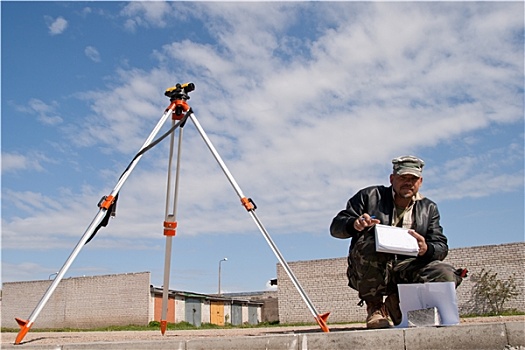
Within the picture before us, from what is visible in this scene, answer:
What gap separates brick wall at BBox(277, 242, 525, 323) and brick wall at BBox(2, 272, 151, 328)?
7499mm

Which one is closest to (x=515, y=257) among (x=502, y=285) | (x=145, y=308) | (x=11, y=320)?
(x=502, y=285)

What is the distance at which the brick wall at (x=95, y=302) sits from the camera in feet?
92.1

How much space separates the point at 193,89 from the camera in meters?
4.17

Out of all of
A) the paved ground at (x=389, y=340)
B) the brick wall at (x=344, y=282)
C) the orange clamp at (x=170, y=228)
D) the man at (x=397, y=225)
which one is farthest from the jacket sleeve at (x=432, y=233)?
the brick wall at (x=344, y=282)

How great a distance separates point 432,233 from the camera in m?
3.34

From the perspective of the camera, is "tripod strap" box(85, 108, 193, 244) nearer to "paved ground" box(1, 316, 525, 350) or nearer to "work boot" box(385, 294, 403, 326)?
"paved ground" box(1, 316, 525, 350)

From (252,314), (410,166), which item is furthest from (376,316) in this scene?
(252,314)

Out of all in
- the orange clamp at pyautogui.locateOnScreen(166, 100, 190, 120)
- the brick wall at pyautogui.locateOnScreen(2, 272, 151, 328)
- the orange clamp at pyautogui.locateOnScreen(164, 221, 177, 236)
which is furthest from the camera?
the brick wall at pyautogui.locateOnScreen(2, 272, 151, 328)

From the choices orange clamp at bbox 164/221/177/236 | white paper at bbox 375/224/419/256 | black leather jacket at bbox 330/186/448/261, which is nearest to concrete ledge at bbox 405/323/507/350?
white paper at bbox 375/224/419/256

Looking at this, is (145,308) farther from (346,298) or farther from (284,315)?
(346,298)

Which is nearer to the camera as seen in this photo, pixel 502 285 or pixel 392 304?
pixel 392 304

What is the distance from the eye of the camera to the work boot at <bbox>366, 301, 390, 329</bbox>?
3114mm

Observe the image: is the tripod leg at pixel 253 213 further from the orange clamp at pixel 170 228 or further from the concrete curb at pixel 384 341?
the concrete curb at pixel 384 341

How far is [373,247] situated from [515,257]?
20454 millimetres
